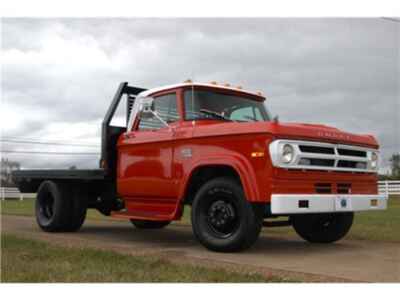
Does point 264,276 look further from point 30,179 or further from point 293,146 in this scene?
point 30,179

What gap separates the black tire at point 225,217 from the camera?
6.33m

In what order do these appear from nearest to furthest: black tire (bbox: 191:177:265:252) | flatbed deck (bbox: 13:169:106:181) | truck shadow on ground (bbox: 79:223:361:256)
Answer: black tire (bbox: 191:177:265:252), truck shadow on ground (bbox: 79:223:361:256), flatbed deck (bbox: 13:169:106:181)

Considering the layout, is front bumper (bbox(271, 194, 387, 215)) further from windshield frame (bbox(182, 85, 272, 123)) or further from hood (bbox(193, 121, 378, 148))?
windshield frame (bbox(182, 85, 272, 123))

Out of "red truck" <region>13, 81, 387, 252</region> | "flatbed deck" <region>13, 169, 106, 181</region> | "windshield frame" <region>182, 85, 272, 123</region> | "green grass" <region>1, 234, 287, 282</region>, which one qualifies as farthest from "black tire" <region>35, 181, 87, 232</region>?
"windshield frame" <region>182, 85, 272, 123</region>

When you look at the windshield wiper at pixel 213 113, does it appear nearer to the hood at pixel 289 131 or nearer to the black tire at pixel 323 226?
the hood at pixel 289 131

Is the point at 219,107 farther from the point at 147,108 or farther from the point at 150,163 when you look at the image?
the point at 150,163

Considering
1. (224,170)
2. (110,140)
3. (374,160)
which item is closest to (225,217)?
(224,170)

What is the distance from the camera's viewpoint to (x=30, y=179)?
1018 cm

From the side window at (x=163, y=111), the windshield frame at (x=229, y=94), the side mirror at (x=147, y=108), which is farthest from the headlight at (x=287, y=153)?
the side mirror at (x=147, y=108)

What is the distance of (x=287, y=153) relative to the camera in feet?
20.4

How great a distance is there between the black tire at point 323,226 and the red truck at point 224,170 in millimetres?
15

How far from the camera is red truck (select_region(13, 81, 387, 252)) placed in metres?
6.24

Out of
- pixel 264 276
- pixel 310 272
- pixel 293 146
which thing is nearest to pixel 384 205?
pixel 293 146

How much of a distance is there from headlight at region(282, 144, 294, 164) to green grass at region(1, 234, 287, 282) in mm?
1664
